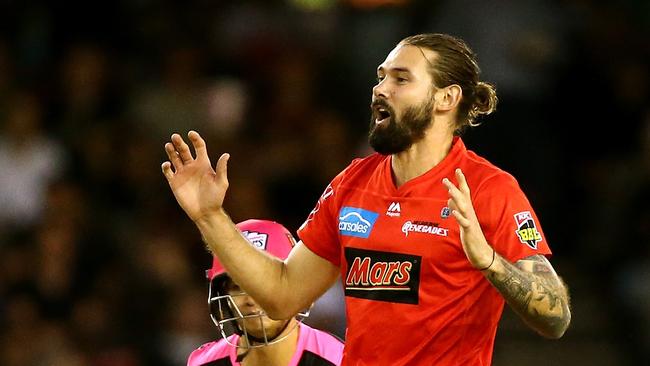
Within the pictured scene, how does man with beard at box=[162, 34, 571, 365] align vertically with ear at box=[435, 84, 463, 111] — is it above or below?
below

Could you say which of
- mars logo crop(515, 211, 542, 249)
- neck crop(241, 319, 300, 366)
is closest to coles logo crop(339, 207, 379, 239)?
mars logo crop(515, 211, 542, 249)

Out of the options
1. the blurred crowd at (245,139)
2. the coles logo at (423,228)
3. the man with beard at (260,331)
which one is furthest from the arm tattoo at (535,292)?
the blurred crowd at (245,139)

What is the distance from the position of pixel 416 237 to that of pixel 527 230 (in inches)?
12.7

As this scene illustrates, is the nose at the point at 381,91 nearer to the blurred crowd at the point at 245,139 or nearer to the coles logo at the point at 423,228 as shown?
the coles logo at the point at 423,228

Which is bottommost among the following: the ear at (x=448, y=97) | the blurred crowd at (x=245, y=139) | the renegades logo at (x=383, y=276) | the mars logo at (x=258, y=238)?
the blurred crowd at (x=245, y=139)

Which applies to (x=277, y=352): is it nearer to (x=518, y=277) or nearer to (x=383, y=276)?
(x=383, y=276)

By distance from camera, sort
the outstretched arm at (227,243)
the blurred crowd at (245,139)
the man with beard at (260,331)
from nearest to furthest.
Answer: the outstretched arm at (227,243) < the man with beard at (260,331) < the blurred crowd at (245,139)

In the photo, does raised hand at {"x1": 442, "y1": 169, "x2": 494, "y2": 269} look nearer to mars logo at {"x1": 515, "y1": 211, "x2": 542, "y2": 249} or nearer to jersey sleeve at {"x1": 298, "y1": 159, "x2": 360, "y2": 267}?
mars logo at {"x1": 515, "y1": 211, "x2": 542, "y2": 249}

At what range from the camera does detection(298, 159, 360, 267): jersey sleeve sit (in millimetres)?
4539

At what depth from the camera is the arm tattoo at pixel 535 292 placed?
3.92 m

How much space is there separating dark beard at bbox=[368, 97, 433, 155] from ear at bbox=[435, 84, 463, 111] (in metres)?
0.04

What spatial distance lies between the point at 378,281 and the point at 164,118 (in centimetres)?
532

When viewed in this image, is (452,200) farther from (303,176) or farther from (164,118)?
(164,118)

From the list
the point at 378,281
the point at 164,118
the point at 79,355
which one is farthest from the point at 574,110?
the point at 378,281
